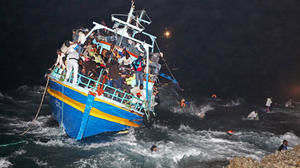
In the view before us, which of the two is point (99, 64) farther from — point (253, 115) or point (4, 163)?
point (253, 115)

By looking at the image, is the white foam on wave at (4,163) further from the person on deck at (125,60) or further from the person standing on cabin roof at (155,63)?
the person standing on cabin roof at (155,63)

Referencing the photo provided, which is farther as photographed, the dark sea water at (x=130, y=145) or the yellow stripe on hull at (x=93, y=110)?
the yellow stripe on hull at (x=93, y=110)

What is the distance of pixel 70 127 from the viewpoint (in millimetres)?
9273

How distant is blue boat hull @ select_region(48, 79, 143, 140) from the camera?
335 inches

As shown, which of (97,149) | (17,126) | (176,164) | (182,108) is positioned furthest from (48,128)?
(182,108)

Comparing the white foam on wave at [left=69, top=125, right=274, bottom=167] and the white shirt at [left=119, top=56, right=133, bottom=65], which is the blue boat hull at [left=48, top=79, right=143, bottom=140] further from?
the white shirt at [left=119, top=56, right=133, bottom=65]

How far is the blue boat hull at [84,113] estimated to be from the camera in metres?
8.51

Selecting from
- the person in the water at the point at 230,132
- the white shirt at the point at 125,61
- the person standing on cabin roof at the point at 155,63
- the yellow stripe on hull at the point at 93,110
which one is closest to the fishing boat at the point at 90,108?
the yellow stripe on hull at the point at 93,110

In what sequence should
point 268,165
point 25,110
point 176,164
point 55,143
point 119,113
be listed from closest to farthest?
point 268,165, point 176,164, point 55,143, point 119,113, point 25,110

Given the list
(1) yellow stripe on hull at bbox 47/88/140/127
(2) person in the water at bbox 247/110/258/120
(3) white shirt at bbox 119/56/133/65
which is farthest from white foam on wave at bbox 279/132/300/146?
(3) white shirt at bbox 119/56/133/65

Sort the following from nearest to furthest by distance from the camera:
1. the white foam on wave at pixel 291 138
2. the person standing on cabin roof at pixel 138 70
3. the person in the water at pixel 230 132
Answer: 1. the person standing on cabin roof at pixel 138 70
2. the white foam on wave at pixel 291 138
3. the person in the water at pixel 230 132

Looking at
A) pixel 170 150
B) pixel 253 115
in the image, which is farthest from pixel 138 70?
pixel 253 115

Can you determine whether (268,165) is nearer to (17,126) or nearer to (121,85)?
(121,85)

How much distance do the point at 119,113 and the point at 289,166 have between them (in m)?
7.32
